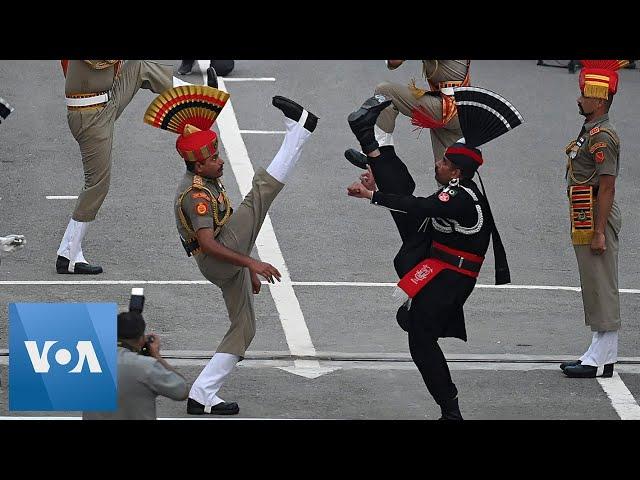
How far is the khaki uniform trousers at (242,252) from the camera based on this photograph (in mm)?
9234

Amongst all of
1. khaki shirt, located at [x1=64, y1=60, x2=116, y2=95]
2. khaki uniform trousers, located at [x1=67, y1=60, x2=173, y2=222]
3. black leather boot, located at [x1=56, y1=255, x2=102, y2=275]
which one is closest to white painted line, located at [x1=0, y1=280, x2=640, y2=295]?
black leather boot, located at [x1=56, y1=255, x2=102, y2=275]

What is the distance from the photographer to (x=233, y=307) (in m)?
9.43

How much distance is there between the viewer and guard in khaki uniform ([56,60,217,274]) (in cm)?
1205

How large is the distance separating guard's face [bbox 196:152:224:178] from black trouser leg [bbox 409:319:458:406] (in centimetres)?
170

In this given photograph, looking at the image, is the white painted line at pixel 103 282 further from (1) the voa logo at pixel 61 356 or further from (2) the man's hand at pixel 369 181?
(1) the voa logo at pixel 61 356

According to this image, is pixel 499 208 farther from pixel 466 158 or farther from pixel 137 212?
pixel 466 158

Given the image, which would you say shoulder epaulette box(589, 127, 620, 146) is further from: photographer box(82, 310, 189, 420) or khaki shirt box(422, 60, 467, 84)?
photographer box(82, 310, 189, 420)

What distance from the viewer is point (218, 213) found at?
30.1 ft

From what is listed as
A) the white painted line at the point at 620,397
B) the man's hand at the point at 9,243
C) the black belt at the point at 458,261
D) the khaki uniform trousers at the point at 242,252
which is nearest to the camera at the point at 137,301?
the khaki uniform trousers at the point at 242,252

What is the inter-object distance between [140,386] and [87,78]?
5425 millimetres

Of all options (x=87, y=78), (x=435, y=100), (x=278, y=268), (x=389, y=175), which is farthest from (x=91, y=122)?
(x=389, y=175)

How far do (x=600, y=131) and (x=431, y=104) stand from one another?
1.93m

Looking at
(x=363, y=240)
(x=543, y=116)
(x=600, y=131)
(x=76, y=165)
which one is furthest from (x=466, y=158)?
(x=543, y=116)

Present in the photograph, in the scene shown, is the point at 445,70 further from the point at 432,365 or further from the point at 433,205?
the point at 432,365
